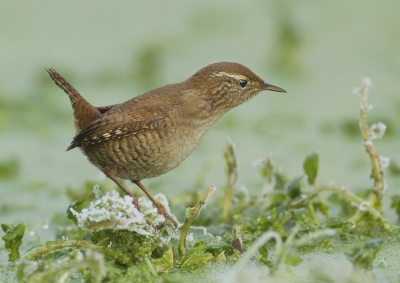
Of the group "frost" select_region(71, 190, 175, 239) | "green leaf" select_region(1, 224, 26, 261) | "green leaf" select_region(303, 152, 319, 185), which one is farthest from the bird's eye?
"green leaf" select_region(1, 224, 26, 261)

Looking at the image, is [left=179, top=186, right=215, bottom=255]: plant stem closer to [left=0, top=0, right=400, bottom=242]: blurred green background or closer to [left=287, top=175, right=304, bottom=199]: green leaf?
[left=287, top=175, right=304, bottom=199]: green leaf

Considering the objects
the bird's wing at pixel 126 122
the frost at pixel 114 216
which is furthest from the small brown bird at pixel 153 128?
the frost at pixel 114 216

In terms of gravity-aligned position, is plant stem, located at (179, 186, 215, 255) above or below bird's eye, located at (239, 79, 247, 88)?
below

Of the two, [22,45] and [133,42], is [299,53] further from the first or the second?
[22,45]

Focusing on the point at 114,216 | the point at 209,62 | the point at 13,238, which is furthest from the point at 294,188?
the point at 209,62

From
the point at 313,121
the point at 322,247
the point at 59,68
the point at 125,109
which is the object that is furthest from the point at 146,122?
the point at 59,68

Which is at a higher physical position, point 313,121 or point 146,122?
point 146,122
